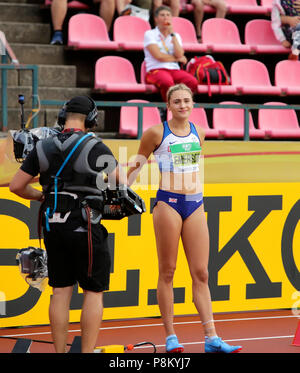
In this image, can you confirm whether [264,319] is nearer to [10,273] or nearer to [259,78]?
[10,273]

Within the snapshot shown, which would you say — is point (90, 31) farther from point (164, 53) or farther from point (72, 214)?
point (72, 214)

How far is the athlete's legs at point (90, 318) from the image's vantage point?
435cm

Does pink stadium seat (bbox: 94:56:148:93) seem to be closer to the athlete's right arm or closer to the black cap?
the athlete's right arm

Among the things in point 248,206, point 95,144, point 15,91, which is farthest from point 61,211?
point 15,91

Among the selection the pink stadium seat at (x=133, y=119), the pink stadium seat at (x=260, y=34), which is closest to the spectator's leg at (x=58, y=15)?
the pink stadium seat at (x=133, y=119)

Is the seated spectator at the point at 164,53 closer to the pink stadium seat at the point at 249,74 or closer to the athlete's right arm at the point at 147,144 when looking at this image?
the pink stadium seat at the point at 249,74

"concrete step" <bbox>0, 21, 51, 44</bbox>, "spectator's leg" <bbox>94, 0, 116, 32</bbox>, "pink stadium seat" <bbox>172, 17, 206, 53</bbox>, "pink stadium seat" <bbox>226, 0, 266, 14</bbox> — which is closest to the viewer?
"concrete step" <bbox>0, 21, 51, 44</bbox>

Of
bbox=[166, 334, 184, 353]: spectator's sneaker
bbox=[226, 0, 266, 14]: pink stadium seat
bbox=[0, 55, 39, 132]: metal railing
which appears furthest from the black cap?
bbox=[226, 0, 266, 14]: pink stadium seat

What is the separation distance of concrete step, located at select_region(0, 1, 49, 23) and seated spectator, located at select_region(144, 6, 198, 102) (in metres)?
1.86

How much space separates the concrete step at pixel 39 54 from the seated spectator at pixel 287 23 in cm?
313

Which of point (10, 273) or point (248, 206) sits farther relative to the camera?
point (248, 206)

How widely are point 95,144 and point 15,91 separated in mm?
4421

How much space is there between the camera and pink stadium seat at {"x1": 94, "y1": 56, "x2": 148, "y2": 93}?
9.24 meters

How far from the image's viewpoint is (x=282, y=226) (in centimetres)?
685
